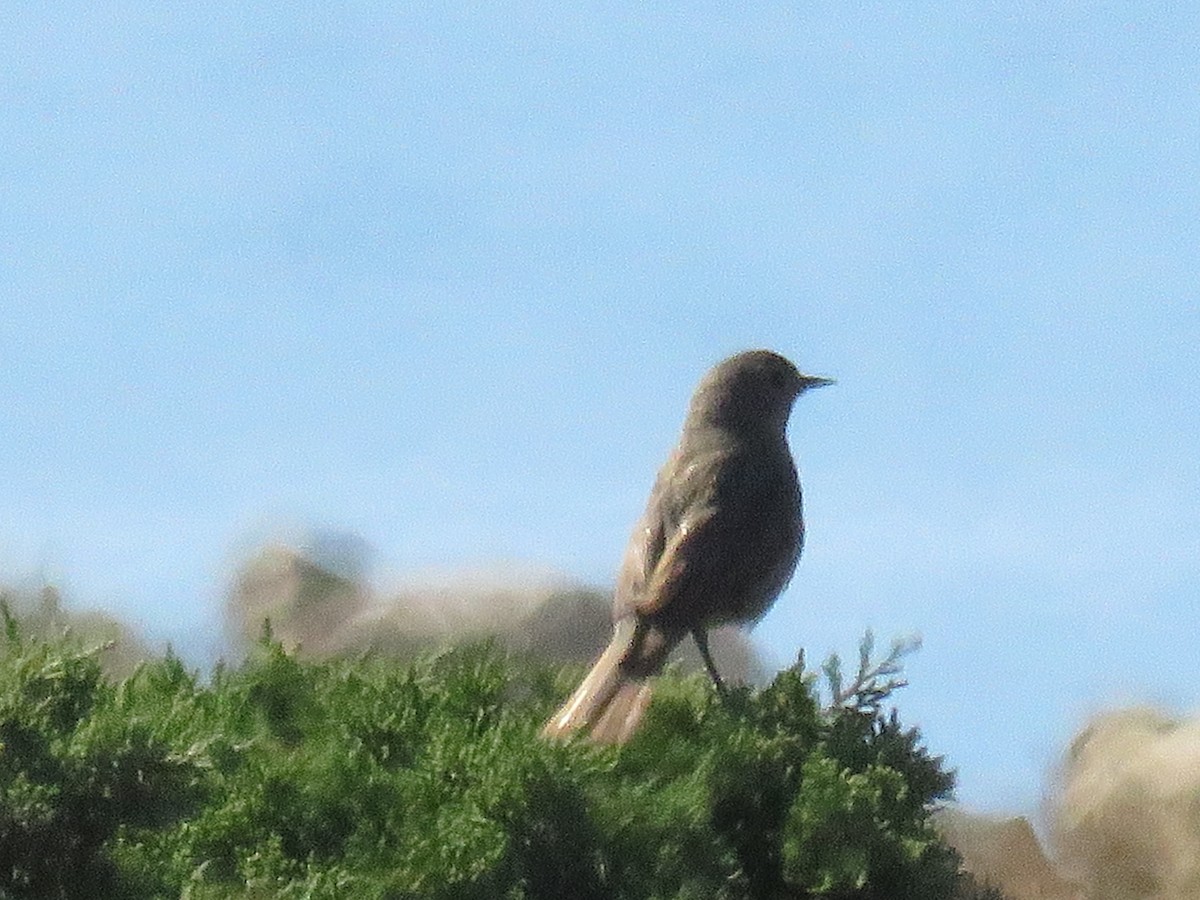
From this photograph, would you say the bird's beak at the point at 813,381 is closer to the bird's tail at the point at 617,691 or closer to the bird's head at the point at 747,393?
the bird's head at the point at 747,393

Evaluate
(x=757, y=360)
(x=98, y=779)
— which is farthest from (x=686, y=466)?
(x=98, y=779)

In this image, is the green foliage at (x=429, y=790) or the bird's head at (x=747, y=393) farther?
the bird's head at (x=747, y=393)

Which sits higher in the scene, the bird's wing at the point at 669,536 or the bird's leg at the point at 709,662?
the bird's wing at the point at 669,536

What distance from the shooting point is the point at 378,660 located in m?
7.78

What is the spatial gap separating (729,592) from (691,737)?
28.7 inches

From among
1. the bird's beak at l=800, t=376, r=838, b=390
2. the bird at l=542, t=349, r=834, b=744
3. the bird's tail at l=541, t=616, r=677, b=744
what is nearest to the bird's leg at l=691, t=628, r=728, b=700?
the bird at l=542, t=349, r=834, b=744

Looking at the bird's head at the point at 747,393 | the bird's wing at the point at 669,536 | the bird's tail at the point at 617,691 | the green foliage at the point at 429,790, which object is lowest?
the green foliage at the point at 429,790

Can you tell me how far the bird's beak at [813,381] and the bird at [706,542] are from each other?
8.3 inches

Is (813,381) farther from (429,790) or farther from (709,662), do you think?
(429,790)

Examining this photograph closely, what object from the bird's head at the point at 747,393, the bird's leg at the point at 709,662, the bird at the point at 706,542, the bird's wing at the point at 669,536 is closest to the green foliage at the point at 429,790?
the bird's leg at the point at 709,662

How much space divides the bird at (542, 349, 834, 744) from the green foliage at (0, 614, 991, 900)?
0.18m

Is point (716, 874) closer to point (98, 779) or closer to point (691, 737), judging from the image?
point (691, 737)

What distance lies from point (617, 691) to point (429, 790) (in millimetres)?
1208

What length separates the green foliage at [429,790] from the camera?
571cm
